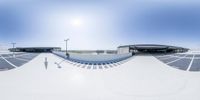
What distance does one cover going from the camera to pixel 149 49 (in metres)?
4.75

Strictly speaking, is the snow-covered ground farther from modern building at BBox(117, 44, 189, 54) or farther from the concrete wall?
the concrete wall

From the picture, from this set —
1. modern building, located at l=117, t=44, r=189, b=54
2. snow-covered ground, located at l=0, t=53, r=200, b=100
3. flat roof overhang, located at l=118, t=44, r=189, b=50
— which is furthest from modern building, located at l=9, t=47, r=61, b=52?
flat roof overhang, located at l=118, t=44, r=189, b=50

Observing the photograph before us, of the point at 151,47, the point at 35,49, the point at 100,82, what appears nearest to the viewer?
the point at 100,82

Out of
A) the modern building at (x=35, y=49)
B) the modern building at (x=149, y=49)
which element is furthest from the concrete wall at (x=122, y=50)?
the modern building at (x=35, y=49)

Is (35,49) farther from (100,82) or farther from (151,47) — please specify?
(151,47)

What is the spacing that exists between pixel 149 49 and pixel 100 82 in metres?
1.85

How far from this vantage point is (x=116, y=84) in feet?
14.2

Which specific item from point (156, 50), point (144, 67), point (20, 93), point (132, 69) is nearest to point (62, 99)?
point (20, 93)

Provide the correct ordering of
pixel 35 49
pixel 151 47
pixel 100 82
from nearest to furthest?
pixel 100 82, pixel 35 49, pixel 151 47

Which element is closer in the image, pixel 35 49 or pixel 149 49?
pixel 35 49

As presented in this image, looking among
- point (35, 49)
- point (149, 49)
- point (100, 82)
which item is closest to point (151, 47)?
point (149, 49)

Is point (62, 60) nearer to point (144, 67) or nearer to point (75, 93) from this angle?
point (75, 93)

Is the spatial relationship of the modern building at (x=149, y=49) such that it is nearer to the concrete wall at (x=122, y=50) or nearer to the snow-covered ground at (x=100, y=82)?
the concrete wall at (x=122, y=50)

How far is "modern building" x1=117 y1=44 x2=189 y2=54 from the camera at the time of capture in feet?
14.8
